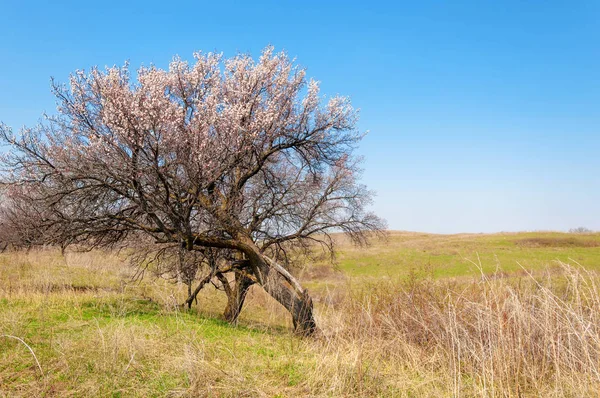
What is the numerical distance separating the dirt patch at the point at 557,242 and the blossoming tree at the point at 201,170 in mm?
37795

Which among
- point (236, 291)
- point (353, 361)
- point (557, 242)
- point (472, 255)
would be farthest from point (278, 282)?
point (557, 242)

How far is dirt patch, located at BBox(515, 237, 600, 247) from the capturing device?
42.3m

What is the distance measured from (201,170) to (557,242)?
4658 cm

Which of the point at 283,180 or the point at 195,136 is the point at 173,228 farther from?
the point at 283,180

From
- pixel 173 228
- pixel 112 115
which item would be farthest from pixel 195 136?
pixel 173 228

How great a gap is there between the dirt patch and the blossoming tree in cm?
3779

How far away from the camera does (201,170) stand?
9.77 metres

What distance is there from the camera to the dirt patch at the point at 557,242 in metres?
42.3

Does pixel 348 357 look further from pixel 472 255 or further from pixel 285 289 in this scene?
pixel 472 255

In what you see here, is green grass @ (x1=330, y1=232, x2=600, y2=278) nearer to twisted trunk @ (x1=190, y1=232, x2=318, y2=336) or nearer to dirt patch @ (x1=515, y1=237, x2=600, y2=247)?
dirt patch @ (x1=515, y1=237, x2=600, y2=247)

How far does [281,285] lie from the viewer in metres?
11.0

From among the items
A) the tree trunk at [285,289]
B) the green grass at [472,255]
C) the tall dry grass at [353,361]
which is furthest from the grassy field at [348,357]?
the green grass at [472,255]

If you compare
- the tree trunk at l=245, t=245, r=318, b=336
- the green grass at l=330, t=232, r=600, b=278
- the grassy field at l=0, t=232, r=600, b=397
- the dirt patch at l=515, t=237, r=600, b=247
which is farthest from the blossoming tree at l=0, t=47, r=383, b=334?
the dirt patch at l=515, t=237, r=600, b=247

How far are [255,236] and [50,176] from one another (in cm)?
629
